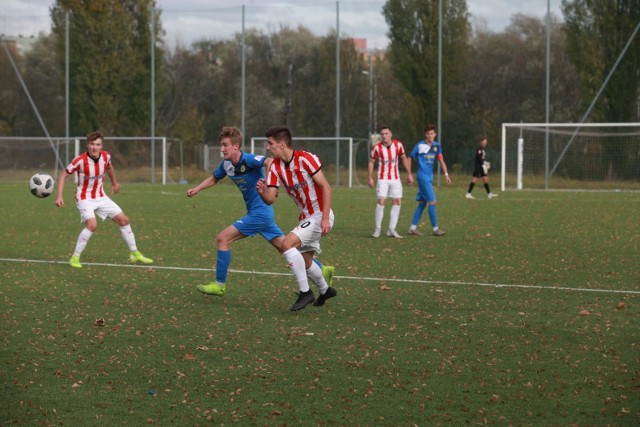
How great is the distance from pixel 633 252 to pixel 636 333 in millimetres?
6648

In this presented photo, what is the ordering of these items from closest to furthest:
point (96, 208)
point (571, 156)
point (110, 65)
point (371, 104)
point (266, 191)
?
point (266, 191), point (96, 208), point (571, 156), point (110, 65), point (371, 104)

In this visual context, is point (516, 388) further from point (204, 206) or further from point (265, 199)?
point (204, 206)

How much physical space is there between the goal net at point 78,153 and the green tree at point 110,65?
1869 mm

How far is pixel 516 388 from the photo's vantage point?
246 inches

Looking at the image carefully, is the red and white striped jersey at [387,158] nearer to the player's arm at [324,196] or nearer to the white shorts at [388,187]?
the white shorts at [388,187]

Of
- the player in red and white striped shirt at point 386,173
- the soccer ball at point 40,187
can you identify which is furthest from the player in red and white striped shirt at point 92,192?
the player in red and white striped shirt at point 386,173

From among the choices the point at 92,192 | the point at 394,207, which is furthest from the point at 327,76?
the point at 92,192

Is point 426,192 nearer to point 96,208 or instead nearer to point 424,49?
point 96,208

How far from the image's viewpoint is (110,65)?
4656 cm

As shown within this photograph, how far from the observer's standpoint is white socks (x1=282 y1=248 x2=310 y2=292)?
361 inches

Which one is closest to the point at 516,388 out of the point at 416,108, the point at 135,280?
the point at 135,280

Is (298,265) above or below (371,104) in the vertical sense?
below

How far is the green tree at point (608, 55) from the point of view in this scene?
127 feet

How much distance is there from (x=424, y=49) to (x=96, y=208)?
31883 millimetres
